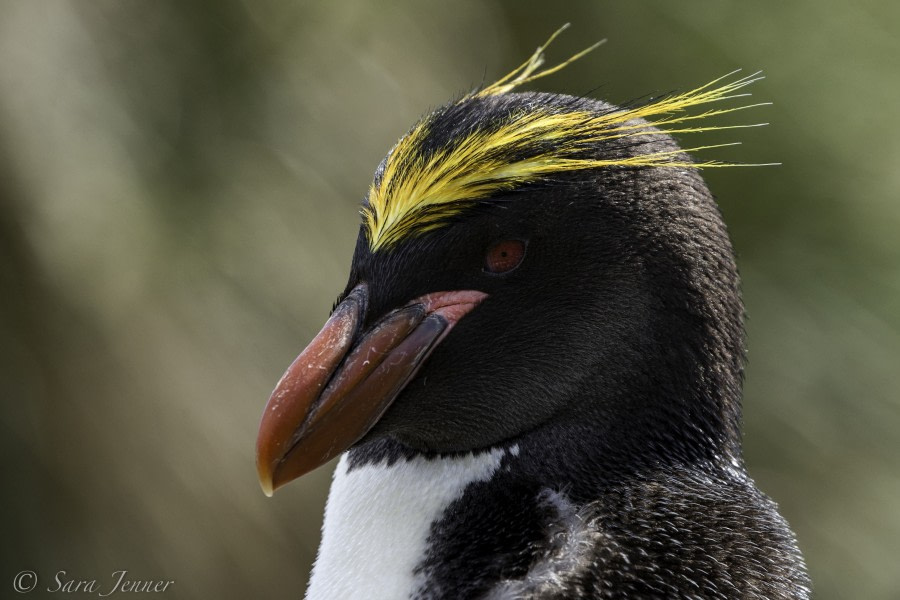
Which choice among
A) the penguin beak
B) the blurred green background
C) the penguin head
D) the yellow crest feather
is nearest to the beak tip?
the penguin beak

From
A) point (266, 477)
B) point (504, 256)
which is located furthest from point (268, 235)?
point (266, 477)

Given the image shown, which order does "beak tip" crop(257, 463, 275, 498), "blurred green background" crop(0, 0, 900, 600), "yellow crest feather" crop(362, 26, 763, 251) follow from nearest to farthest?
1. "beak tip" crop(257, 463, 275, 498)
2. "yellow crest feather" crop(362, 26, 763, 251)
3. "blurred green background" crop(0, 0, 900, 600)

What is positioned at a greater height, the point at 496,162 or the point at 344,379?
the point at 496,162

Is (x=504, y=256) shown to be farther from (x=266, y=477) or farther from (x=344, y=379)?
(x=266, y=477)

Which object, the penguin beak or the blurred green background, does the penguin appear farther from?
the blurred green background

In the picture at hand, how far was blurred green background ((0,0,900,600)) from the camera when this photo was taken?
4.79m

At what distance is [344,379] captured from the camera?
1.95m

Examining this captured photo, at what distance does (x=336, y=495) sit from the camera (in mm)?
2225

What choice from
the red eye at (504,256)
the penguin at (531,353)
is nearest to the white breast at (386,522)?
the penguin at (531,353)

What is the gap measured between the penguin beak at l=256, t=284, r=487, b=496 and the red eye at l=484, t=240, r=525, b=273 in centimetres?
6

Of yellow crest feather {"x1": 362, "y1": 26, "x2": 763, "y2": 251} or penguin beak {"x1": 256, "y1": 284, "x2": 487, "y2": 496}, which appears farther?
yellow crest feather {"x1": 362, "y1": 26, "x2": 763, "y2": 251}

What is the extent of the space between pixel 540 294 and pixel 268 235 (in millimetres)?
3191

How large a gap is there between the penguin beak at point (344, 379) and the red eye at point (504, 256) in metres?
0.06

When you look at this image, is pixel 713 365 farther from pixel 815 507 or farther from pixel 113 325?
pixel 815 507
